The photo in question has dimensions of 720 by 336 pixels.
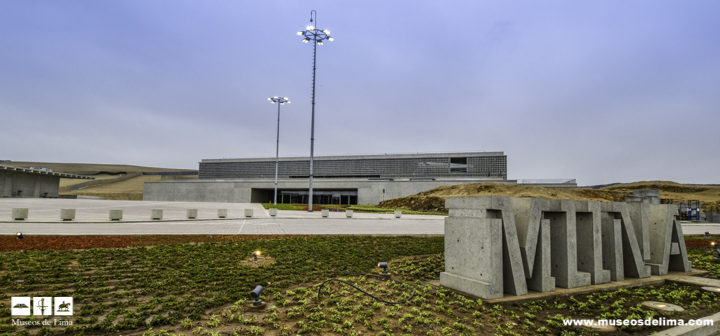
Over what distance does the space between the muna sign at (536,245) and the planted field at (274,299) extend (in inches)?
17.0

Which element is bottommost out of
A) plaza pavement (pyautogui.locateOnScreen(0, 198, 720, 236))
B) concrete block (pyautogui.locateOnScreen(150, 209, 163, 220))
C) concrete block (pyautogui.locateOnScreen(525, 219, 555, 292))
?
plaza pavement (pyautogui.locateOnScreen(0, 198, 720, 236))

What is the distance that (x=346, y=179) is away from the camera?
2277 inches

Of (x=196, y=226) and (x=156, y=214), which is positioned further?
(x=156, y=214)

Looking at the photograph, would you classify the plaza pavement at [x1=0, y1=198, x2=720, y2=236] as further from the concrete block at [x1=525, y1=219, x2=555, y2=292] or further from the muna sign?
the concrete block at [x1=525, y1=219, x2=555, y2=292]

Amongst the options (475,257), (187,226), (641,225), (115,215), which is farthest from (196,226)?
(641,225)

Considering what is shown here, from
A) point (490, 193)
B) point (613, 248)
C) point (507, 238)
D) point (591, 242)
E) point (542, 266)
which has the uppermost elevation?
point (490, 193)

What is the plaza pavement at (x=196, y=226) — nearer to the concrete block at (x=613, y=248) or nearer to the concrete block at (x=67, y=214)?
the concrete block at (x=67, y=214)

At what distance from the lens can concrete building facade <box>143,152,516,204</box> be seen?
55781 millimetres

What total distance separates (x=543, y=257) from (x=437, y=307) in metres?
2.25

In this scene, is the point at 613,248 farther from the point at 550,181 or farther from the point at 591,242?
the point at 550,181
